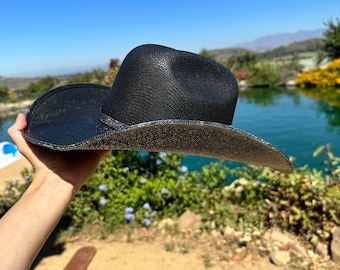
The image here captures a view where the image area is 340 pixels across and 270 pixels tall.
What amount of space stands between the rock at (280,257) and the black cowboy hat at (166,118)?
1742 millimetres

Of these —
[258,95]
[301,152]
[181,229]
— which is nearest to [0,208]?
[181,229]

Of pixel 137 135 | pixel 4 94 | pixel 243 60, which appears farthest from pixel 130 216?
pixel 243 60

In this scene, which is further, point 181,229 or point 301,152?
point 301,152

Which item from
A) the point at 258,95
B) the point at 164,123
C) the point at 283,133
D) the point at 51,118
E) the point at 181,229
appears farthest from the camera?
the point at 258,95

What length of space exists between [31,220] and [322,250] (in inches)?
96.1

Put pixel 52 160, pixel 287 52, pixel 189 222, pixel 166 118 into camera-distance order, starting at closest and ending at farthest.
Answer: pixel 166 118 < pixel 52 160 < pixel 189 222 < pixel 287 52

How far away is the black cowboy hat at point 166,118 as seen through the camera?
0.90m

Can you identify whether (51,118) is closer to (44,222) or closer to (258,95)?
(44,222)

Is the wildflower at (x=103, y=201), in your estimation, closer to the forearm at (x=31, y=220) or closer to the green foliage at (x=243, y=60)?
the forearm at (x=31, y=220)

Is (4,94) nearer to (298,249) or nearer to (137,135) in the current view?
(298,249)

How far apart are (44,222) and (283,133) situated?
23.3 ft

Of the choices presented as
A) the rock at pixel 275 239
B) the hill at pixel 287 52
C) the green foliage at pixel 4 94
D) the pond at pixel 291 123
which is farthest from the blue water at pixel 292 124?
the green foliage at pixel 4 94

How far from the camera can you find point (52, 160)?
3.76 ft

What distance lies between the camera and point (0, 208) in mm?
3715
